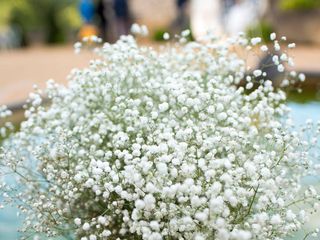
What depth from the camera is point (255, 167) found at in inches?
91.6

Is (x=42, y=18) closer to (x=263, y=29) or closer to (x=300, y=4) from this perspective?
(x=263, y=29)

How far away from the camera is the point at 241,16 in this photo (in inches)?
422

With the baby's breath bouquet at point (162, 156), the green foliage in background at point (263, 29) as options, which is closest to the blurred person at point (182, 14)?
the green foliage in background at point (263, 29)

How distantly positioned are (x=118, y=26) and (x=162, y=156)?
9641 mm

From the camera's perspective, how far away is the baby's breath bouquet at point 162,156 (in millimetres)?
2271

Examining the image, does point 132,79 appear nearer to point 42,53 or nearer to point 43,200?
point 43,200

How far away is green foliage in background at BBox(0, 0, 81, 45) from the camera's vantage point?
15.0m

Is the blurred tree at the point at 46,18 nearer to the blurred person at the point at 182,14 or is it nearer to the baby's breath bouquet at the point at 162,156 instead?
the blurred person at the point at 182,14

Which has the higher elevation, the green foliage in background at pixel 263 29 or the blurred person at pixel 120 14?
the blurred person at pixel 120 14

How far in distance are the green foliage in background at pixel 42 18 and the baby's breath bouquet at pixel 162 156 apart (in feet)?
38.7

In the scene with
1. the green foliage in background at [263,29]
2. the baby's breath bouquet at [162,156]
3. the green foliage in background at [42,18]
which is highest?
the green foliage in background at [42,18]

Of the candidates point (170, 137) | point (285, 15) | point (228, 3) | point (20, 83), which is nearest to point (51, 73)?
point (20, 83)

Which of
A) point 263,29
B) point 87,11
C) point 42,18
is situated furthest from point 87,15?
point 42,18

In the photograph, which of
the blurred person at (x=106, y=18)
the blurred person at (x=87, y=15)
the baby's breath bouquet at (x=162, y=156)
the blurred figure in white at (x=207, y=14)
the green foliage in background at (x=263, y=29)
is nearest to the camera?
the baby's breath bouquet at (x=162, y=156)
